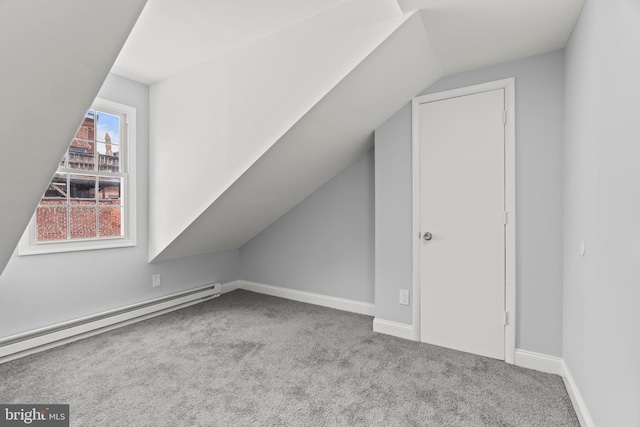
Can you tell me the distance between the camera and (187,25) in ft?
7.15

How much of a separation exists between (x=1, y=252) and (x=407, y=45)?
254cm

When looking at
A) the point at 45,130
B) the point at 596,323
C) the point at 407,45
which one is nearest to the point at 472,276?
the point at 596,323

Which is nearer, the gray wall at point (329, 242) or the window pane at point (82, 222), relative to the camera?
the window pane at point (82, 222)

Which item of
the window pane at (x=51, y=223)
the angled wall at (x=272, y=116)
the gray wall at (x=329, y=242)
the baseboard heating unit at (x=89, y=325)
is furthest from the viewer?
the gray wall at (x=329, y=242)

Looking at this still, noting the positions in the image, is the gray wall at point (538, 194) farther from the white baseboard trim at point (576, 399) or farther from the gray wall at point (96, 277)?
the gray wall at point (96, 277)

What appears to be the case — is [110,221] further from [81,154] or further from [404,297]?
[404,297]

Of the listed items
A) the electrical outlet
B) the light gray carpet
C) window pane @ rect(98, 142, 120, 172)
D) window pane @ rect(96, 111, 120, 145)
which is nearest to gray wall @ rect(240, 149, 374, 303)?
the electrical outlet

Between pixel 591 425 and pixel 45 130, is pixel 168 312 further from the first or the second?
pixel 591 425

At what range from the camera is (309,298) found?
3.73 metres

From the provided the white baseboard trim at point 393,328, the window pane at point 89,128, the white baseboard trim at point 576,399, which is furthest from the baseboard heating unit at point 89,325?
the white baseboard trim at point 576,399

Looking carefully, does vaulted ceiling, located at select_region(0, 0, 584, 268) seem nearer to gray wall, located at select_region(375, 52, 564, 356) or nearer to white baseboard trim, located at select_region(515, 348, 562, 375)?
gray wall, located at select_region(375, 52, 564, 356)

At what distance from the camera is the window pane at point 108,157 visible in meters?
2.99

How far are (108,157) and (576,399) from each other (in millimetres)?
3966

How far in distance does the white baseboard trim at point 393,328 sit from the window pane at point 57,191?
9.66 feet
